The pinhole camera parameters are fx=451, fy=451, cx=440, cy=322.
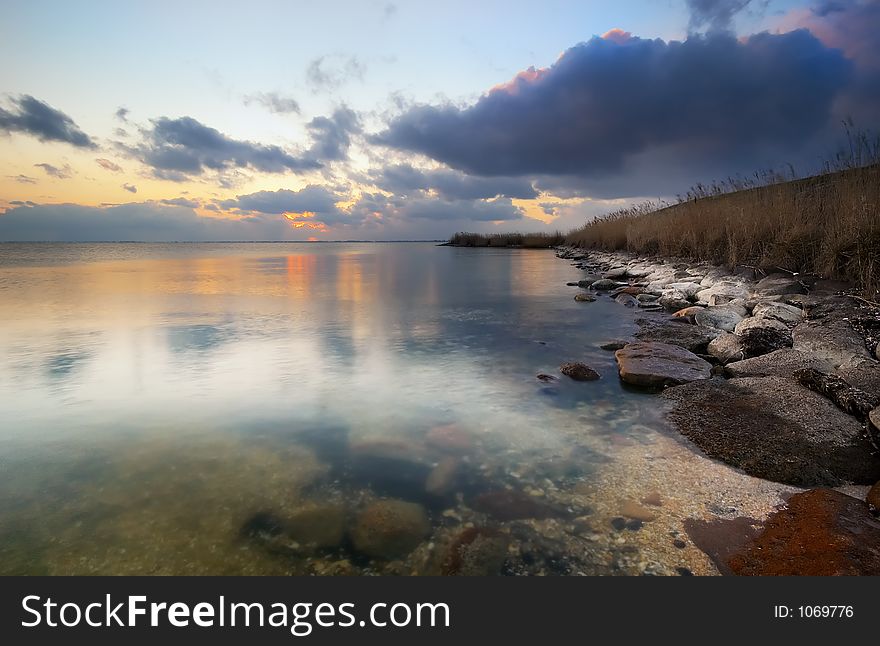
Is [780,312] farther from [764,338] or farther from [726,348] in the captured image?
[726,348]

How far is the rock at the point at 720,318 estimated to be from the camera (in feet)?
21.9

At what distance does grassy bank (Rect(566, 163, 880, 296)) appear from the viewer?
6.62 meters

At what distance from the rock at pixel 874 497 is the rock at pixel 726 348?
285 centimetres

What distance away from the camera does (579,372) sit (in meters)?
4.71

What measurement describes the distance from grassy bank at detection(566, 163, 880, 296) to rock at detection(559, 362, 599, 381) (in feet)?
13.5

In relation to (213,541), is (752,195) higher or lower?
higher

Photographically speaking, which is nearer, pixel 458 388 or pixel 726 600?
pixel 726 600

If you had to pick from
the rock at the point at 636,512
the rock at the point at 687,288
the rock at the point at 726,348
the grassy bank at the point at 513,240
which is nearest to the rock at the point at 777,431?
the rock at the point at 636,512

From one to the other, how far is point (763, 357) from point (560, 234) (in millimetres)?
47817

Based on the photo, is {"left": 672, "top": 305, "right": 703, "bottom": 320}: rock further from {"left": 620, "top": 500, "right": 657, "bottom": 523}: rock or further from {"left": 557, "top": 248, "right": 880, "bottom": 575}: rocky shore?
{"left": 620, "top": 500, "right": 657, "bottom": 523}: rock

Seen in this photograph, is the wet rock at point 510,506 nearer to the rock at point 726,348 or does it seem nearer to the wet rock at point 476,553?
the wet rock at point 476,553

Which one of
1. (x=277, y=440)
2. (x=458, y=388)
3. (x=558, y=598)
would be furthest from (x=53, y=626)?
(x=458, y=388)

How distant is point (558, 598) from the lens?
70.8 inches

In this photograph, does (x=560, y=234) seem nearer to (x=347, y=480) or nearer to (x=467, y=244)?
(x=467, y=244)
